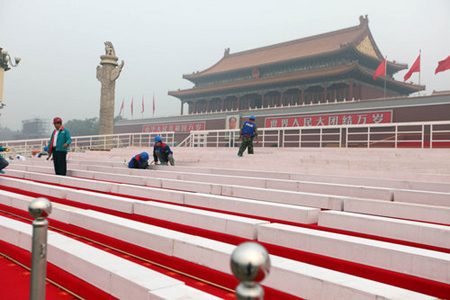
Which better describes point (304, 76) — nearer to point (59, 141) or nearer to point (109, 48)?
point (109, 48)

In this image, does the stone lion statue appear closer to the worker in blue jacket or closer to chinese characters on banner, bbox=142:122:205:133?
the worker in blue jacket

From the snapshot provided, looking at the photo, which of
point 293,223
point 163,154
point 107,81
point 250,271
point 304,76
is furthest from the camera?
point 304,76

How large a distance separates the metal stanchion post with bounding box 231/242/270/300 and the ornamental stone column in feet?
65.5

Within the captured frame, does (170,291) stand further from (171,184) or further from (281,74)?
(281,74)

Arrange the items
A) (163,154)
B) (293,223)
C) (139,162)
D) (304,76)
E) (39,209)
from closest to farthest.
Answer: (39,209), (293,223), (139,162), (163,154), (304,76)

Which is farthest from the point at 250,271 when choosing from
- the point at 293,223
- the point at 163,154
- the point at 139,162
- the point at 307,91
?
the point at 307,91

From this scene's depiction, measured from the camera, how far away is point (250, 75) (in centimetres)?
3847

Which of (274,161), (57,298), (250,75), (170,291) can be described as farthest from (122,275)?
(250,75)

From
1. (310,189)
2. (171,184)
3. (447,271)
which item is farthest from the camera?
(171,184)

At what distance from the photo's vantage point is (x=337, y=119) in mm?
25547

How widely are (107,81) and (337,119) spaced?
1510 centimetres

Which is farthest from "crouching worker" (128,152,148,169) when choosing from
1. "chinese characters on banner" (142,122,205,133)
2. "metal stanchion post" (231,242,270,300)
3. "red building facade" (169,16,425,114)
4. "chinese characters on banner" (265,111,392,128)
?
"chinese characters on banner" (142,122,205,133)

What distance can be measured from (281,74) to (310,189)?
1130 inches

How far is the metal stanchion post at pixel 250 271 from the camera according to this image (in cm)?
101
